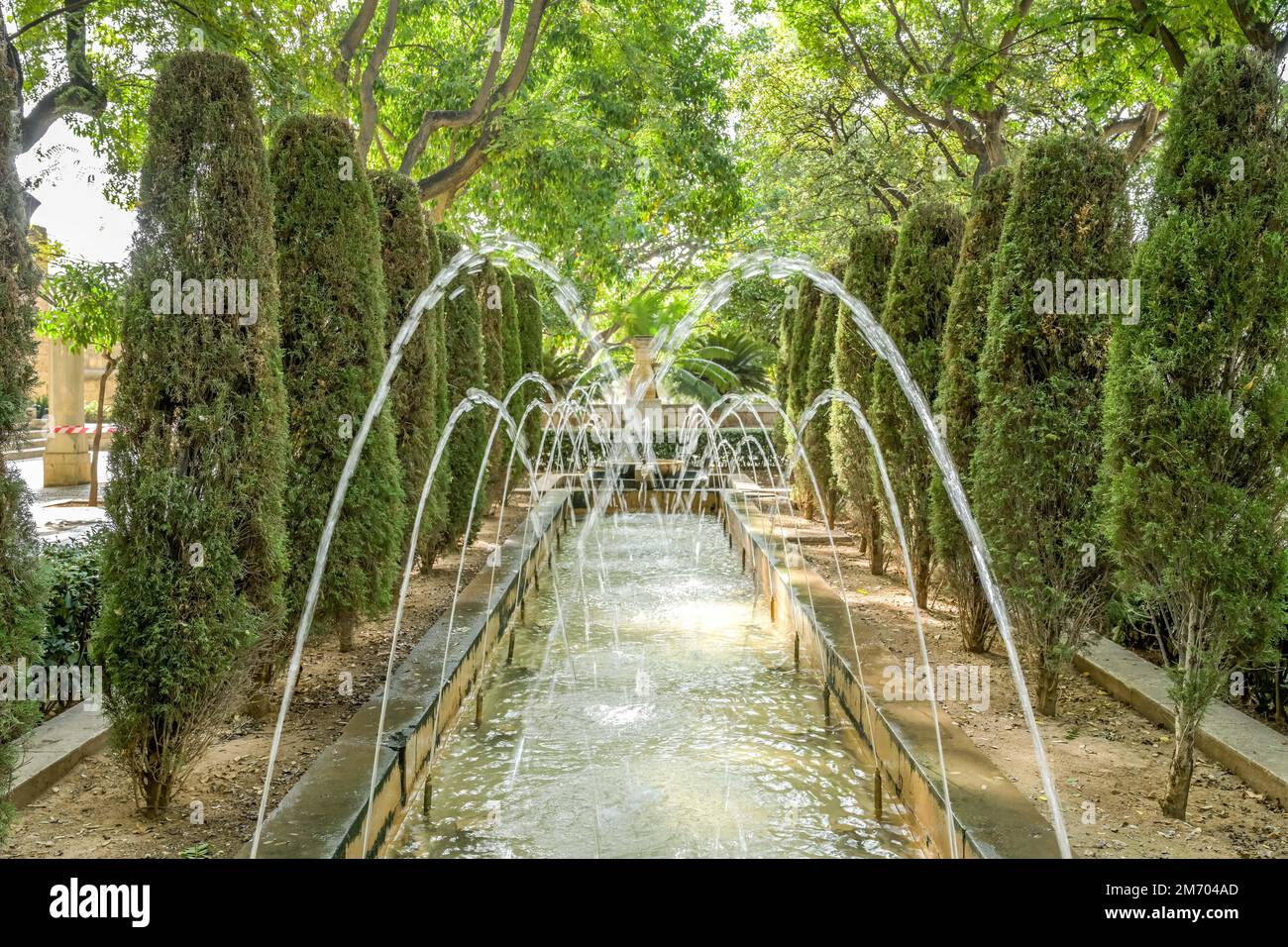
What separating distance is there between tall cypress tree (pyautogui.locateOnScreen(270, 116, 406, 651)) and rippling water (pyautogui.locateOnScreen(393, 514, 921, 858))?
1.34 metres

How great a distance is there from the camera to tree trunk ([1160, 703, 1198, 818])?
12.8 ft

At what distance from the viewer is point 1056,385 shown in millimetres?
5309

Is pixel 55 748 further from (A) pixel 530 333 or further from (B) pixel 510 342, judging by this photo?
(A) pixel 530 333

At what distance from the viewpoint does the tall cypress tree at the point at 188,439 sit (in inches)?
158

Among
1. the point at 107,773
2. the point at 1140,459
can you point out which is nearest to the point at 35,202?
the point at 107,773

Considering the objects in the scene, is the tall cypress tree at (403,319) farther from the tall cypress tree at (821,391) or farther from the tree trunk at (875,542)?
the tall cypress tree at (821,391)

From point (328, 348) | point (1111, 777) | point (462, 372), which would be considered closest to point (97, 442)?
point (462, 372)

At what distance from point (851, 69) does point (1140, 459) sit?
15.8 meters

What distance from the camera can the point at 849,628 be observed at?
253 inches

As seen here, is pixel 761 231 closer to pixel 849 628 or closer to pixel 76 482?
pixel 76 482

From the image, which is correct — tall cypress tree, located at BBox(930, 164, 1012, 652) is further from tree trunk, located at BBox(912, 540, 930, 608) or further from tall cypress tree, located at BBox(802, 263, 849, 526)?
tall cypress tree, located at BBox(802, 263, 849, 526)

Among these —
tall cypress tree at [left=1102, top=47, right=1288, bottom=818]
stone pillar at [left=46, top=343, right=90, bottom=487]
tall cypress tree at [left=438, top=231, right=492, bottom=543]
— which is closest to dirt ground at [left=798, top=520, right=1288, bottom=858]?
tall cypress tree at [left=1102, top=47, right=1288, bottom=818]

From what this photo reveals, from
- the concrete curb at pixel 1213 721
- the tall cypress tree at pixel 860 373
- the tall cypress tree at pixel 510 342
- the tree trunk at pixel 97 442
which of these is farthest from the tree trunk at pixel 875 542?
the tree trunk at pixel 97 442

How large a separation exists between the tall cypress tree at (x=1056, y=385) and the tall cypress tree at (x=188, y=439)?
171 inches
